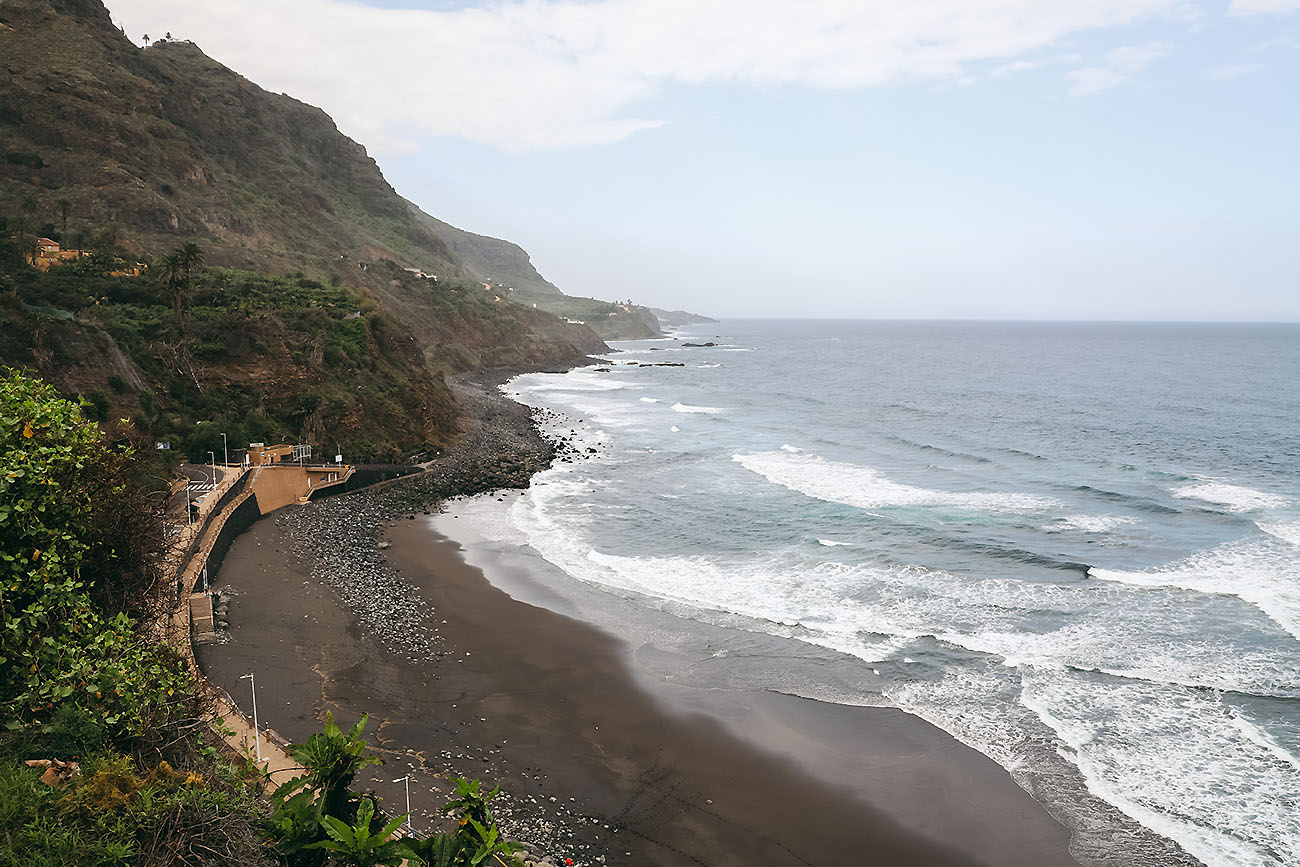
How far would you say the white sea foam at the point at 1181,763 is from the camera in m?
17.2

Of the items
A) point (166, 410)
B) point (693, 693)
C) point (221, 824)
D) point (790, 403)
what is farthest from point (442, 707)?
point (790, 403)

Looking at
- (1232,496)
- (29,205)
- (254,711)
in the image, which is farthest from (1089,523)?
(29,205)

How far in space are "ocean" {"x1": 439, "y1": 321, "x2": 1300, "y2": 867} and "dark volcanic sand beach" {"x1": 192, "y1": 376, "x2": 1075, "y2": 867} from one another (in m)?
1.67

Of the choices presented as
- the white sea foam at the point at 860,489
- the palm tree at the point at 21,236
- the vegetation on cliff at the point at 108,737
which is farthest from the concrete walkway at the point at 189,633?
the palm tree at the point at 21,236

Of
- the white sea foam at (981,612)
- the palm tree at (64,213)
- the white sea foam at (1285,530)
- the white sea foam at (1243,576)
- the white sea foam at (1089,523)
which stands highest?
the palm tree at (64,213)

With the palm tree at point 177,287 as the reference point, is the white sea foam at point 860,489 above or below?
below

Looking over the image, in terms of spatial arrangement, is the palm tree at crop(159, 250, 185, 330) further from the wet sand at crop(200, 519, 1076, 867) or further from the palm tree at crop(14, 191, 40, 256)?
the wet sand at crop(200, 519, 1076, 867)

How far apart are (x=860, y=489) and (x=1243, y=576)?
19.3m

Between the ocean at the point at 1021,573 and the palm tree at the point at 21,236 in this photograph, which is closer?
the ocean at the point at 1021,573

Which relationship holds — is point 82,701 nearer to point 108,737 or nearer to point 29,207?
point 108,737

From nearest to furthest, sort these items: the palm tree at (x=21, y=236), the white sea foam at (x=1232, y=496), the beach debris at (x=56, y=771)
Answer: the beach debris at (x=56, y=771) → the white sea foam at (x=1232, y=496) → the palm tree at (x=21, y=236)

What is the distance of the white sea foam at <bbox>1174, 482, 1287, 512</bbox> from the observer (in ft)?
138

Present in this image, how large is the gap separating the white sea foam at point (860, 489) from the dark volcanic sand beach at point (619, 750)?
73.7 feet

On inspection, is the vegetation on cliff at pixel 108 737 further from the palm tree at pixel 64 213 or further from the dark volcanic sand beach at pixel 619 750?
the palm tree at pixel 64 213
